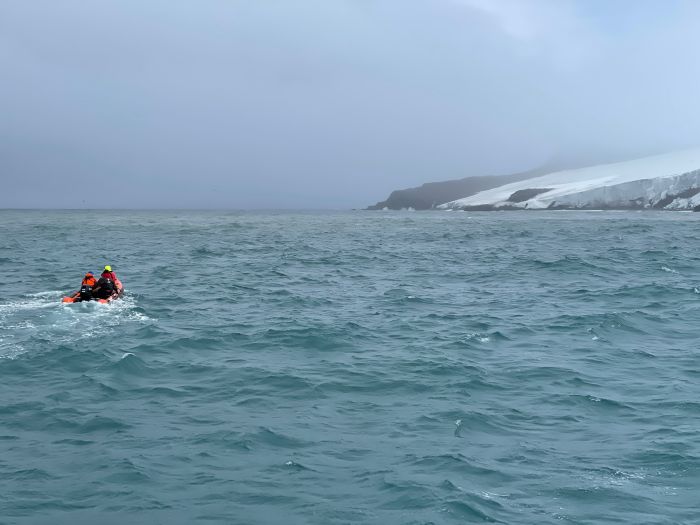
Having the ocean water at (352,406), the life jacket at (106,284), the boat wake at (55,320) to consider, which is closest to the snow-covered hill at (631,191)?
the ocean water at (352,406)

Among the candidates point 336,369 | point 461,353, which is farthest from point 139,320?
point 461,353

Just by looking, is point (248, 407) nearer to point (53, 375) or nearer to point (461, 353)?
point (53, 375)

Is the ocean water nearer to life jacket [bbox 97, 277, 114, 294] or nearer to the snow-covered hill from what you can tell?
life jacket [bbox 97, 277, 114, 294]

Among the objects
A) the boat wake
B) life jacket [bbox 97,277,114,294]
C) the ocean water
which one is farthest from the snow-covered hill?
the boat wake

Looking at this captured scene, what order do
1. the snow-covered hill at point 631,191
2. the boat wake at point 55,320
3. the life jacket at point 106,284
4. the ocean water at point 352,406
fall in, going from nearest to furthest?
the ocean water at point 352,406 → the boat wake at point 55,320 → the life jacket at point 106,284 → the snow-covered hill at point 631,191

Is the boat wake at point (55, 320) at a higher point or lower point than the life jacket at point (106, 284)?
lower

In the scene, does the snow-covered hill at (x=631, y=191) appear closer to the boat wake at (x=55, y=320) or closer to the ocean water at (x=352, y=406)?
the ocean water at (x=352, y=406)

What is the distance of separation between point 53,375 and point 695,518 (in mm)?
12546

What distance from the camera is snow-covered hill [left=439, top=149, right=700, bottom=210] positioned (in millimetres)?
117625

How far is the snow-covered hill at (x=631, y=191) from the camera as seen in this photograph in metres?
118

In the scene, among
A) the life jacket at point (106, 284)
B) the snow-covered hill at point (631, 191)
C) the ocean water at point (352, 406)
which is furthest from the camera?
the snow-covered hill at point (631, 191)

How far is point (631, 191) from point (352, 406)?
12319cm

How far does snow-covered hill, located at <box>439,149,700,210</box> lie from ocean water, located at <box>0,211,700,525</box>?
97.2 meters

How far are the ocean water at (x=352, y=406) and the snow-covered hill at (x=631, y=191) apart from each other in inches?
3826
